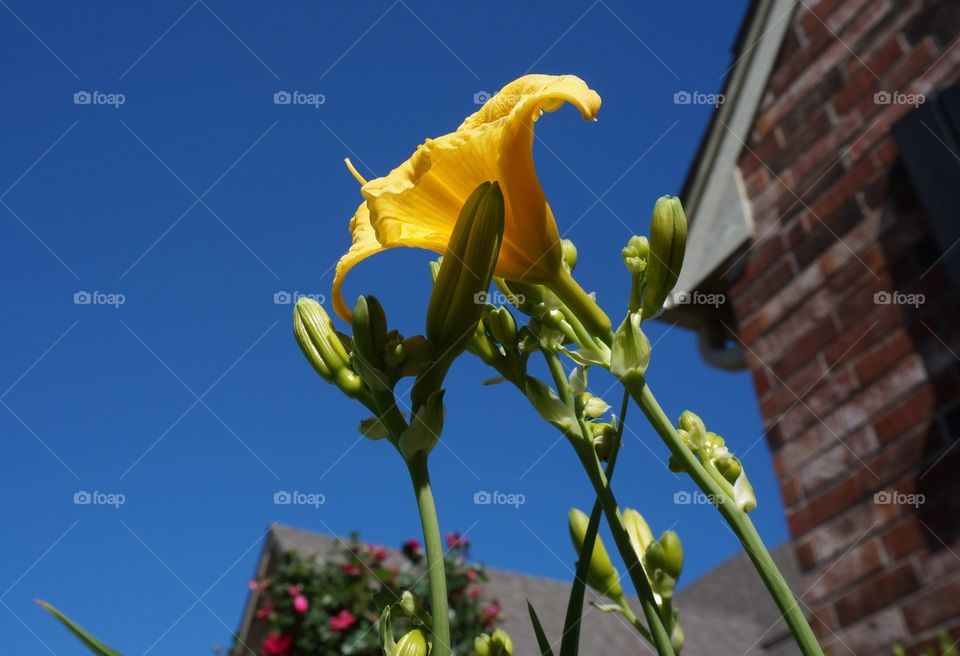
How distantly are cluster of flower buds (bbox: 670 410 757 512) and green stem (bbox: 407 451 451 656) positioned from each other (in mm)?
180

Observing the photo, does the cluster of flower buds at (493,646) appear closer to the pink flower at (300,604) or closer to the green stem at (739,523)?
the green stem at (739,523)

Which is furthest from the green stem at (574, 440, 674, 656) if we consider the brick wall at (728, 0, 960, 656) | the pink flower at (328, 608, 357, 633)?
the pink flower at (328, 608, 357, 633)

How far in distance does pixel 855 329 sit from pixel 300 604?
350cm

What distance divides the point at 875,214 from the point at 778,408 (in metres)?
0.74

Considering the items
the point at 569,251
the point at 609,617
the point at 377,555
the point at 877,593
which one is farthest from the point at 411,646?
the point at 609,617

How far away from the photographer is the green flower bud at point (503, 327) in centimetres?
67

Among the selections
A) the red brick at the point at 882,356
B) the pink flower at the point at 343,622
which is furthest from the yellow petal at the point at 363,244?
the pink flower at the point at 343,622

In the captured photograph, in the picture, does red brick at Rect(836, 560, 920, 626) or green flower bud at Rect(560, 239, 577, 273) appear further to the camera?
red brick at Rect(836, 560, 920, 626)

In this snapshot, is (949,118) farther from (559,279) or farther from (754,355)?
(559,279)

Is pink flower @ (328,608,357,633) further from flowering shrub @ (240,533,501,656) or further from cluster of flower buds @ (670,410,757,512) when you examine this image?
cluster of flower buds @ (670,410,757,512)

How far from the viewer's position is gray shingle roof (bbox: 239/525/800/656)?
8914 mm

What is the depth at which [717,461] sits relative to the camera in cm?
61

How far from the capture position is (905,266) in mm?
2736

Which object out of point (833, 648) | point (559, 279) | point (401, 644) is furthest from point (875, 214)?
point (401, 644)
